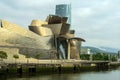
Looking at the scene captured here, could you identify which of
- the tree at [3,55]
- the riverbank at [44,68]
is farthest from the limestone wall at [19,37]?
the riverbank at [44,68]

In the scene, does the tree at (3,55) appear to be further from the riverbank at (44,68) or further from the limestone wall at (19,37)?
the limestone wall at (19,37)

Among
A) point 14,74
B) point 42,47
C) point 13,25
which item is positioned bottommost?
point 14,74

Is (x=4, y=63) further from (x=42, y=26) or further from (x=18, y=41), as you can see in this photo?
(x=42, y=26)

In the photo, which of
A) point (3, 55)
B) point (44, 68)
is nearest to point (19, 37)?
point (3, 55)

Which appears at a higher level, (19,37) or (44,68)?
(19,37)

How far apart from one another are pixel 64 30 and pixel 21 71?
4285 cm

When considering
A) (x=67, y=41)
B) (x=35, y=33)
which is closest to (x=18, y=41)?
(x=35, y=33)

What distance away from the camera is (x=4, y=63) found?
177 ft

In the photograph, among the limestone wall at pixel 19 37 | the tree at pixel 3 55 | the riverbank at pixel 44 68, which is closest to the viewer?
the riverbank at pixel 44 68

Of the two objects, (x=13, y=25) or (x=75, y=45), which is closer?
(x=13, y=25)

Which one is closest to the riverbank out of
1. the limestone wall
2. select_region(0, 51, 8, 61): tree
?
select_region(0, 51, 8, 61): tree

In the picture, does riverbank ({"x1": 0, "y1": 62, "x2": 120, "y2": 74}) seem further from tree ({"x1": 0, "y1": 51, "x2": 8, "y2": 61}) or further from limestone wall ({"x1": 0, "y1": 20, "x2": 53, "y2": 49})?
limestone wall ({"x1": 0, "y1": 20, "x2": 53, "y2": 49})

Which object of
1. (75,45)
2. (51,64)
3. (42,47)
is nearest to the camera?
(51,64)

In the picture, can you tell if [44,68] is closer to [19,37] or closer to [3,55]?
[3,55]
